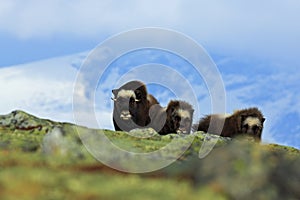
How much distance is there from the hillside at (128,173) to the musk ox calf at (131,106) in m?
13.8

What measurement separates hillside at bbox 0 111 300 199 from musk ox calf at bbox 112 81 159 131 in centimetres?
1381

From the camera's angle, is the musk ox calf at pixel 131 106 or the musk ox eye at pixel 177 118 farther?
the musk ox calf at pixel 131 106

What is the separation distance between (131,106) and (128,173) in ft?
55.2

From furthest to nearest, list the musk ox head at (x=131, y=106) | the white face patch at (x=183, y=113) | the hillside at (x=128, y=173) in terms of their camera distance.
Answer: the musk ox head at (x=131, y=106) < the white face patch at (x=183, y=113) < the hillside at (x=128, y=173)

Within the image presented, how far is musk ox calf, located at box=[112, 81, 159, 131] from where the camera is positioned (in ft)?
89.8

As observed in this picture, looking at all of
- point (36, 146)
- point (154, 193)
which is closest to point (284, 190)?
point (154, 193)

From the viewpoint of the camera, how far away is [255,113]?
26.9 metres

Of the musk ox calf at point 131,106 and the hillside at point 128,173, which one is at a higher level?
the musk ox calf at point 131,106

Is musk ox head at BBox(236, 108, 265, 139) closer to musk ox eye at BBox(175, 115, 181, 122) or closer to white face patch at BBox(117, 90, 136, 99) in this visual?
musk ox eye at BBox(175, 115, 181, 122)

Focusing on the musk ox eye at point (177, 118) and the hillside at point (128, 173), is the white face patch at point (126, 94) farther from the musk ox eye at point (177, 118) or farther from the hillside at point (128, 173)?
the hillside at point (128, 173)

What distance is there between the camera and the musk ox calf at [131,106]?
89.8 ft

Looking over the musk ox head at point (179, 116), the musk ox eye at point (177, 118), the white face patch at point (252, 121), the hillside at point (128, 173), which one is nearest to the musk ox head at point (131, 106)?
the musk ox head at point (179, 116)

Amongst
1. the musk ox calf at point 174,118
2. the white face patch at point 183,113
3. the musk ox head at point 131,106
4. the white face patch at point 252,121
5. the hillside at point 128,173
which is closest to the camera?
the hillside at point 128,173

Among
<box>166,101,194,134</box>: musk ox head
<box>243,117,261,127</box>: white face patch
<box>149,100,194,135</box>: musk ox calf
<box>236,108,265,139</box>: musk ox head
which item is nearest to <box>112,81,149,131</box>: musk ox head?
<box>149,100,194,135</box>: musk ox calf
